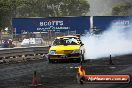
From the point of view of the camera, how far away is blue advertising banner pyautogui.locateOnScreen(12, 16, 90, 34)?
39.4 meters

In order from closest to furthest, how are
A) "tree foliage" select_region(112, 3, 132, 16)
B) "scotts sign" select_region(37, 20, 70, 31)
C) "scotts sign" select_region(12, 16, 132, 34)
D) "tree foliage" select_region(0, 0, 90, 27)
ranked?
"scotts sign" select_region(12, 16, 132, 34) → "scotts sign" select_region(37, 20, 70, 31) → "tree foliage" select_region(0, 0, 90, 27) → "tree foliage" select_region(112, 3, 132, 16)

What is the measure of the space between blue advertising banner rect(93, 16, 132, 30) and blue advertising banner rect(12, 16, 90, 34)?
2.74 feet

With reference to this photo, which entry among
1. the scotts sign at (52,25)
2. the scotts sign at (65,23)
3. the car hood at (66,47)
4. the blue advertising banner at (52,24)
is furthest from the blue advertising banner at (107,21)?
the car hood at (66,47)

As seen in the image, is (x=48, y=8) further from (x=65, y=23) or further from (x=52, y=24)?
(x=65, y=23)

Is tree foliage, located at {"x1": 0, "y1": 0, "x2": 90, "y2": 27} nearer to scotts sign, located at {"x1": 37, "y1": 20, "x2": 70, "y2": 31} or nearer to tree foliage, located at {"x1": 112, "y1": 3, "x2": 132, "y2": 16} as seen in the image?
tree foliage, located at {"x1": 112, "y1": 3, "x2": 132, "y2": 16}

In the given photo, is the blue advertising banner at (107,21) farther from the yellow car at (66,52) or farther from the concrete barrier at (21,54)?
the yellow car at (66,52)

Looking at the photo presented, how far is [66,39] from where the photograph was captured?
2408cm

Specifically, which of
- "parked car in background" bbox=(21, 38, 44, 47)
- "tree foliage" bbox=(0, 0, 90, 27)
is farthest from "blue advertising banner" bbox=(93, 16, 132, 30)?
"tree foliage" bbox=(0, 0, 90, 27)

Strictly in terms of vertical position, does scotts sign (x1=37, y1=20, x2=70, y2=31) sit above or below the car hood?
above

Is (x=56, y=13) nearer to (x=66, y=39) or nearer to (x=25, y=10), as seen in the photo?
(x=25, y=10)

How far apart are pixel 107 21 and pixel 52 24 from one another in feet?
17.1

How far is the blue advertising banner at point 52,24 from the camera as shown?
39.4m

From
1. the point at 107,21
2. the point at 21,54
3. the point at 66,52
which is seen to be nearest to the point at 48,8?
the point at 107,21

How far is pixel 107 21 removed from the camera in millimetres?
39812
